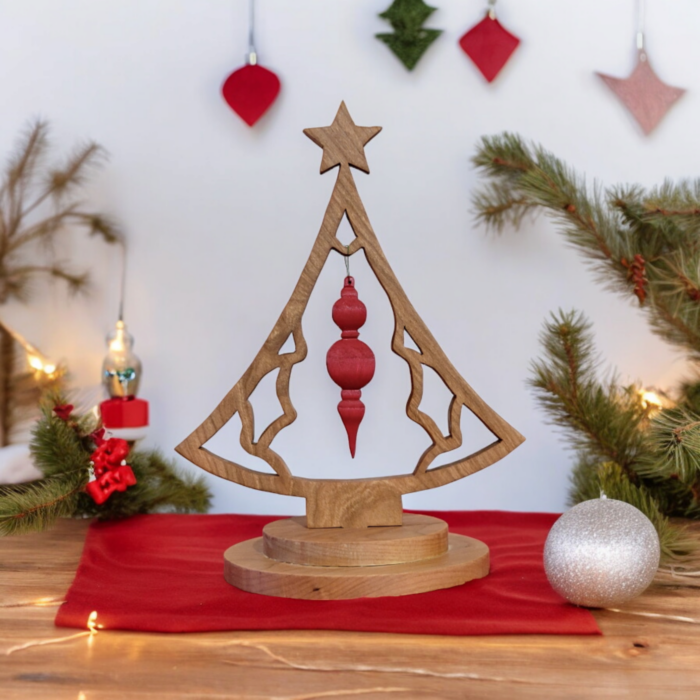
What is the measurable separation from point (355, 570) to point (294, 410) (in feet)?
0.54

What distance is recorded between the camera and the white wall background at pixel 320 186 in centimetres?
125

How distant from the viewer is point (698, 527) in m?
0.97

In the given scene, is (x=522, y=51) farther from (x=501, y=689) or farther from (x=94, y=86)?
(x=501, y=689)

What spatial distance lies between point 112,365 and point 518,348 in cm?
62

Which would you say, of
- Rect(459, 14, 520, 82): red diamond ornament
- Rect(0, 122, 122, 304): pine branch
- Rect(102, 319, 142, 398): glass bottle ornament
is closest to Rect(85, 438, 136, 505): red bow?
Rect(102, 319, 142, 398): glass bottle ornament

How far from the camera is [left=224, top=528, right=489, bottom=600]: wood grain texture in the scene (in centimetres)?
69

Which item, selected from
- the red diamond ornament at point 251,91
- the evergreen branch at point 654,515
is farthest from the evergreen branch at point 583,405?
the red diamond ornament at point 251,91

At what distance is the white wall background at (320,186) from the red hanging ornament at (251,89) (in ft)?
0.08

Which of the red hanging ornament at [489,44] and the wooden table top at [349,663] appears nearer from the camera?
the wooden table top at [349,663]

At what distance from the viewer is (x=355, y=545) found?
28.0 inches

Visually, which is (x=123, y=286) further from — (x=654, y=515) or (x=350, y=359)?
(x=654, y=515)

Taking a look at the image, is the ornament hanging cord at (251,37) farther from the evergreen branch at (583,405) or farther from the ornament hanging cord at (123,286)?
the evergreen branch at (583,405)

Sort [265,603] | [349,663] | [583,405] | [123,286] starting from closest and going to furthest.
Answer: [349,663], [265,603], [583,405], [123,286]

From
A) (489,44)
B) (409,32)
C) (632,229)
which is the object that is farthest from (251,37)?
(632,229)
